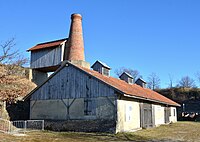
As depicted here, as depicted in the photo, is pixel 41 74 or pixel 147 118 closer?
pixel 147 118

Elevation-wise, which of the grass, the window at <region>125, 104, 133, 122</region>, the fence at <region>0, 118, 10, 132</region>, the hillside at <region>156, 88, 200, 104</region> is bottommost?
the grass

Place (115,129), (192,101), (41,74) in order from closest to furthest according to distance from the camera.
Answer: (115,129)
(41,74)
(192,101)

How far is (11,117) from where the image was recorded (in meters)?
28.9

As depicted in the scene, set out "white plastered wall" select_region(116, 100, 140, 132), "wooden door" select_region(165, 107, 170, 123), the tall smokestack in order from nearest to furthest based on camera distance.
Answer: "white plastered wall" select_region(116, 100, 140, 132), the tall smokestack, "wooden door" select_region(165, 107, 170, 123)

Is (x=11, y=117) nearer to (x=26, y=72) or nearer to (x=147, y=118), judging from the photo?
(x=26, y=72)

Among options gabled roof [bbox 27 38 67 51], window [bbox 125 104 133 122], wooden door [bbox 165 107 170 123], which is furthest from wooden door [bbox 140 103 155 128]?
gabled roof [bbox 27 38 67 51]

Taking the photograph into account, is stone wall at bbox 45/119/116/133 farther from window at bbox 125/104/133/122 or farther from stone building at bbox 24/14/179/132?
window at bbox 125/104/133/122

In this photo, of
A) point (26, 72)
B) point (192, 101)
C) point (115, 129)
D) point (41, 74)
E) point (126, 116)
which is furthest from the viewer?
point (192, 101)

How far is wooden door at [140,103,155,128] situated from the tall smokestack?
1101cm

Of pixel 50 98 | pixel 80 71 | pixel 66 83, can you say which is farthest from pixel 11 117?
pixel 80 71

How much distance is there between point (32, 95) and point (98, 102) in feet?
24.9

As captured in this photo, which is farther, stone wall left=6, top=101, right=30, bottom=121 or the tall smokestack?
the tall smokestack

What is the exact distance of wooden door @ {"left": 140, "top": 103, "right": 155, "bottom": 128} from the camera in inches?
1024

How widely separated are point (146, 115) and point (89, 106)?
752cm
